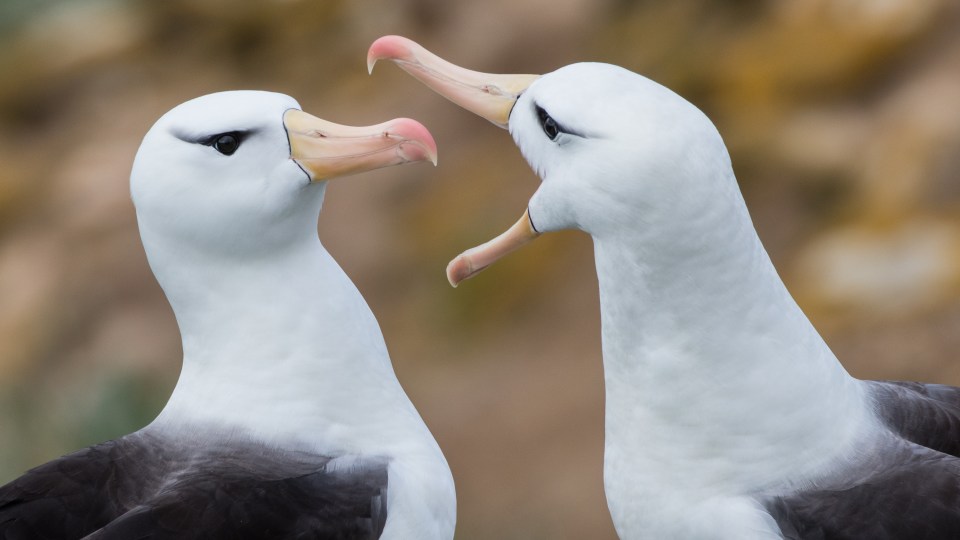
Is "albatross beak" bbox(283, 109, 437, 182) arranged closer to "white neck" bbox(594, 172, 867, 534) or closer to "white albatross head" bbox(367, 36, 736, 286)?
"white albatross head" bbox(367, 36, 736, 286)

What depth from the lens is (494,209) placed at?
23.9ft

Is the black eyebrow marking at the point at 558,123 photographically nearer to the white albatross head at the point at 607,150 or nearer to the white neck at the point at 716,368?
the white albatross head at the point at 607,150

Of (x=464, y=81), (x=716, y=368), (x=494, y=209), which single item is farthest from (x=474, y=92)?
(x=494, y=209)

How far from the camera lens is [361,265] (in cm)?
762

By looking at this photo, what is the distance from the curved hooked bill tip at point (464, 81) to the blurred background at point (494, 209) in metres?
3.02

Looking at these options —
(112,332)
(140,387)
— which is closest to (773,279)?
(140,387)

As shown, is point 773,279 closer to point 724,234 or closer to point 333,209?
point 724,234

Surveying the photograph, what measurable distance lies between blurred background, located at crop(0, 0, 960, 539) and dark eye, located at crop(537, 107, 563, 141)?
10.2ft

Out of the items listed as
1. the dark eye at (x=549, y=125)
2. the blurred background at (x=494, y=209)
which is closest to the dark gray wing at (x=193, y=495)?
the dark eye at (x=549, y=125)

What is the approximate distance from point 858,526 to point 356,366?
1267mm

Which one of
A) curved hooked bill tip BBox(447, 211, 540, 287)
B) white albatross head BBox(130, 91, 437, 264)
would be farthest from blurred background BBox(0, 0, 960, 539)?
white albatross head BBox(130, 91, 437, 264)

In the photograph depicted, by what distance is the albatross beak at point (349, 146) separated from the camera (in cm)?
343

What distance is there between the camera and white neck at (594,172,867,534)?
307 cm

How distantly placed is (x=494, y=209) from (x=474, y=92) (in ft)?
12.4
